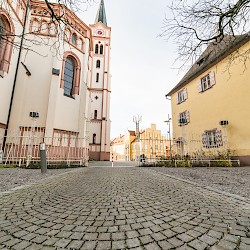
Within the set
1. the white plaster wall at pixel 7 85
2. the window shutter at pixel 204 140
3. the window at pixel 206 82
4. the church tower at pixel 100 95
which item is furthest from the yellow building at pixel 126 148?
the white plaster wall at pixel 7 85

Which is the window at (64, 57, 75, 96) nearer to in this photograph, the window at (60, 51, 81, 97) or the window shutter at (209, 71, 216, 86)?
the window at (60, 51, 81, 97)

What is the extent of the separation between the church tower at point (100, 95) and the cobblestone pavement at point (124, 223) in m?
19.9

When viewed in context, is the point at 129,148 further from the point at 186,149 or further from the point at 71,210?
the point at 71,210

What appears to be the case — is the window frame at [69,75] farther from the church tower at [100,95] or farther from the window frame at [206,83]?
the window frame at [206,83]

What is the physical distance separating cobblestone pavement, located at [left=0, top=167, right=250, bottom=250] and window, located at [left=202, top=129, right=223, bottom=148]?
1025 cm

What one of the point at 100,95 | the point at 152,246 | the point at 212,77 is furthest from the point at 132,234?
the point at 100,95

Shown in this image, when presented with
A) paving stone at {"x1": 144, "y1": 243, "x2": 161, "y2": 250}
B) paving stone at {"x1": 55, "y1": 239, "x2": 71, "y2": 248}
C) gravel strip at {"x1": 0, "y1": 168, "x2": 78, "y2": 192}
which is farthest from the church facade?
paving stone at {"x1": 144, "y1": 243, "x2": 161, "y2": 250}

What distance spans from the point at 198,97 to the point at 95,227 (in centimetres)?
1468

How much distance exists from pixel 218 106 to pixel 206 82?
8.83ft

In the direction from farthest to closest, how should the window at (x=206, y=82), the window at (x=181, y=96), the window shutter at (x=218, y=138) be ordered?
the window at (x=181, y=96) → the window at (x=206, y=82) → the window shutter at (x=218, y=138)

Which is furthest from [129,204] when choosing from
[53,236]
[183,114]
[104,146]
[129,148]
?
[129,148]

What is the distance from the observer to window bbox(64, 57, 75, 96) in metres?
13.4

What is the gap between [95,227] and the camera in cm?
161

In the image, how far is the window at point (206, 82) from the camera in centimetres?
1263
